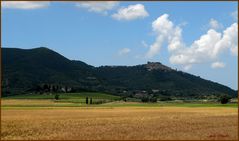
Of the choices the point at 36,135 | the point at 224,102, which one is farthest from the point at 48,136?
→ the point at 224,102

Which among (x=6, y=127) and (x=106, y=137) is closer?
(x=106, y=137)

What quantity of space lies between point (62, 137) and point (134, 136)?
6606 millimetres

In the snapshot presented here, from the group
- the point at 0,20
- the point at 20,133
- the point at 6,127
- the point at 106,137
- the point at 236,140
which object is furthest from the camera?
the point at 6,127

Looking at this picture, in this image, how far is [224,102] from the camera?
172 meters

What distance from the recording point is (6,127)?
165ft

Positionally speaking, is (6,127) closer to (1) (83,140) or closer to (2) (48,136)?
(2) (48,136)

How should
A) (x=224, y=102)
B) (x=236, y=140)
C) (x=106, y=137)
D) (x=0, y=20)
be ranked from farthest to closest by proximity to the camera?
(x=224, y=102) < (x=106, y=137) < (x=236, y=140) < (x=0, y=20)

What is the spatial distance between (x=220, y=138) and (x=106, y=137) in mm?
10057

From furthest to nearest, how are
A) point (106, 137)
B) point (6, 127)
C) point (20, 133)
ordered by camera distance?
1. point (6, 127)
2. point (20, 133)
3. point (106, 137)

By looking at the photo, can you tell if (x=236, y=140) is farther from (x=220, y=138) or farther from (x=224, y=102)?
(x=224, y=102)

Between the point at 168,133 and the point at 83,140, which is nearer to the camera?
the point at 83,140

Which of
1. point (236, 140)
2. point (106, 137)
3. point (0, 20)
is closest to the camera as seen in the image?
point (0, 20)

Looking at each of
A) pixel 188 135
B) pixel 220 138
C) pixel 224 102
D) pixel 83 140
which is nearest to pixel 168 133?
pixel 188 135

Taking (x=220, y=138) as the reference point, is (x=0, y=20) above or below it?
above
